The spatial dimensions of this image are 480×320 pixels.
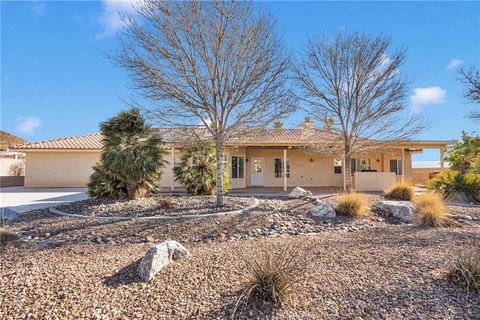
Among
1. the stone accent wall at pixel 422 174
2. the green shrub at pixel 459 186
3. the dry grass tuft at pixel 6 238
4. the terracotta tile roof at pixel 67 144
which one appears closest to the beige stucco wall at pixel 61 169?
the terracotta tile roof at pixel 67 144

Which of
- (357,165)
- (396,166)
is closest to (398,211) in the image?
(357,165)

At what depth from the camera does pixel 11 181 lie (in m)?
22.8

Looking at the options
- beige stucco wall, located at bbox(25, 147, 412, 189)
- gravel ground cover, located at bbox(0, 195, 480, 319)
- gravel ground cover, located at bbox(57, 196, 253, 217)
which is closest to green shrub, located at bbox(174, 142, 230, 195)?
gravel ground cover, located at bbox(57, 196, 253, 217)

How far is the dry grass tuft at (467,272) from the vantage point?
11.9 ft

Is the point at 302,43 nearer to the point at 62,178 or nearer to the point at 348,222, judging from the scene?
the point at 348,222

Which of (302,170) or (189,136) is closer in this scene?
(189,136)

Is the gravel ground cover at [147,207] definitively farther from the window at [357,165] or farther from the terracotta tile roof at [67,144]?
the window at [357,165]

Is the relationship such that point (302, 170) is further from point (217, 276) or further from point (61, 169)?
point (217, 276)

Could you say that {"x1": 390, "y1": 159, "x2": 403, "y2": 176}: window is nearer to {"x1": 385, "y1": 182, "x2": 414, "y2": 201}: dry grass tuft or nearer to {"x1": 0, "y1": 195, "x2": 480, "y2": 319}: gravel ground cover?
{"x1": 385, "y1": 182, "x2": 414, "y2": 201}: dry grass tuft

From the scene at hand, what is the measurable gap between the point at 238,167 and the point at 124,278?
49.1 feet

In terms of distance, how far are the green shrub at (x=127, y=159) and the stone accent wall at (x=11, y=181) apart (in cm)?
1710

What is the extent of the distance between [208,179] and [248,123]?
393cm

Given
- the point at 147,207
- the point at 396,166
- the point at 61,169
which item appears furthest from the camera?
the point at 396,166

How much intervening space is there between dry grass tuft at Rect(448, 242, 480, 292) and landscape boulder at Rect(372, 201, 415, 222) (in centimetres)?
510
